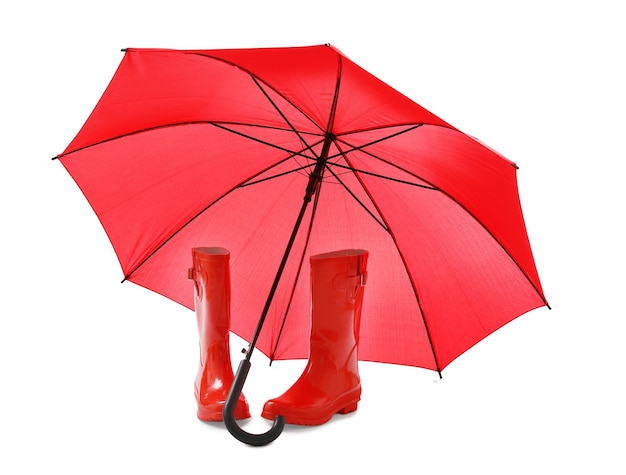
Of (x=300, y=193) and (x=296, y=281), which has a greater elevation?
(x=300, y=193)

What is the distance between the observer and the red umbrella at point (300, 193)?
118 inches

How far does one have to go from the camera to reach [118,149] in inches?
134

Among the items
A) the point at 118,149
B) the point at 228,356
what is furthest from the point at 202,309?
the point at 118,149

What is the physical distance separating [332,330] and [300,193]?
1.86ft

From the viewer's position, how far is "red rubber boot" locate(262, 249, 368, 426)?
3.37 metres

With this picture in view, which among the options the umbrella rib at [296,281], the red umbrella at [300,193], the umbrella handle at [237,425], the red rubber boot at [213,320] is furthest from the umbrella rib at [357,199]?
the umbrella handle at [237,425]

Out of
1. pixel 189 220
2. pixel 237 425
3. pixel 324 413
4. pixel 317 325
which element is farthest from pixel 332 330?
pixel 189 220

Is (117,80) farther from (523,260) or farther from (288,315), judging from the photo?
(523,260)

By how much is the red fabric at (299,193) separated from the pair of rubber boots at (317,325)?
0.21 metres

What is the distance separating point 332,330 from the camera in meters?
3.40

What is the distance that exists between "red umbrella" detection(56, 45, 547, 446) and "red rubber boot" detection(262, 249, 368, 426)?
0.17 m

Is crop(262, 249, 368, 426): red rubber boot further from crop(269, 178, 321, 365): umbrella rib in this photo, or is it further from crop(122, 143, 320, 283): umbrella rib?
crop(122, 143, 320, 283): umbrella rib

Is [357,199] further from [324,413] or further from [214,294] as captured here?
[324,413]

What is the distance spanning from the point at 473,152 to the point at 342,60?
0.52m
